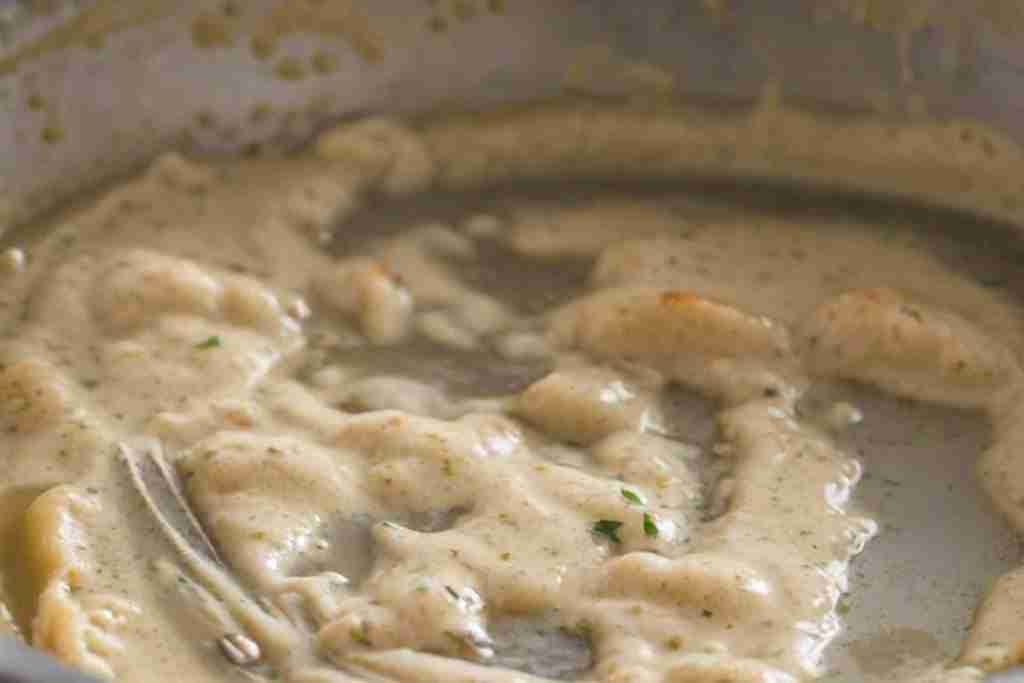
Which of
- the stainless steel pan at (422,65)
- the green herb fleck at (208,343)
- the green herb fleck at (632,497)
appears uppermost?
the stainless steel pan at (422,65)

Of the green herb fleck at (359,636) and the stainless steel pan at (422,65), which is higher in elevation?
the stainless steel pan at (422,65)

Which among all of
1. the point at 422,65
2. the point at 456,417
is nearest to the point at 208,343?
the point at 456,417

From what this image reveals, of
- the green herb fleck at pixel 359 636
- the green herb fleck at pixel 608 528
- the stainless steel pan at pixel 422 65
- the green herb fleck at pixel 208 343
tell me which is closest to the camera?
the green herb fleck at pixel 359 636

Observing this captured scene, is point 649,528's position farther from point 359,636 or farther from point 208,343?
point 208,343

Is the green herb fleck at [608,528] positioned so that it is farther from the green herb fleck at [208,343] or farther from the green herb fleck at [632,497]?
the green herb fleck at [208,343]

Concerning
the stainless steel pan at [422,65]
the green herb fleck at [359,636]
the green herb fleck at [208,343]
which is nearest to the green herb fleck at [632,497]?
the green herb fleck at [359,636]

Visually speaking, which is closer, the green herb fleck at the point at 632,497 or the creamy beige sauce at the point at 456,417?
the creamy beige sauce at the point at 456,417

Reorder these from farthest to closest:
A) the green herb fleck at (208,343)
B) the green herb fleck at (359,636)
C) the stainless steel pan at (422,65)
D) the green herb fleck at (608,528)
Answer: the stainless steel pan at (422,65) → the green herb fleck at (208,343) → the green herb fleck at (608,528) → the green herb fleck at (359,636)

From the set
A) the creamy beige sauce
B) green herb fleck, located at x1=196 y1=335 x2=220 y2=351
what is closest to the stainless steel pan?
the creamy beige sauce
